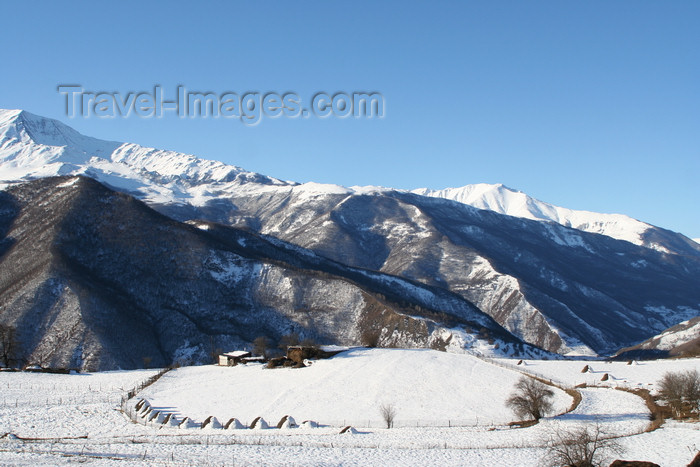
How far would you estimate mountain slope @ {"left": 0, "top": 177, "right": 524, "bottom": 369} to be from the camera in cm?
13262

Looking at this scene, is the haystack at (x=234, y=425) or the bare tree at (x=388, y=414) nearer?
the haystack at (x=234, y=425)

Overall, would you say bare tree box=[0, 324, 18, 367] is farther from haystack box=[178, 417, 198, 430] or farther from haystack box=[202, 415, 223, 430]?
haystack box=[202, 415, 223, 430]

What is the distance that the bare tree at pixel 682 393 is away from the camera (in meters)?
55.8

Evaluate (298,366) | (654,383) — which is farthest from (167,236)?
(654,383)

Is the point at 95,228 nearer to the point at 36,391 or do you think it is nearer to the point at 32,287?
the point at 32,287

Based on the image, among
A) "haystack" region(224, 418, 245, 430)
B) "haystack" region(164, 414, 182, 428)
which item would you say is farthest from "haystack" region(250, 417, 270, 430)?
"haystack" region(164, 414, 182, 428)

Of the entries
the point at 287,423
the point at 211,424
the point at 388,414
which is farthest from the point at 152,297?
the point at 388,414

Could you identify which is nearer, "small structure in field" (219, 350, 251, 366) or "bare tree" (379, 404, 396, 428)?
"bare tree" (379, 404, 396, 428)

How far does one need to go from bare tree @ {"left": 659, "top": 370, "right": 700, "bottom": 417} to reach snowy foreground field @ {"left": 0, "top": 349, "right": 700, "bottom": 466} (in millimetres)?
3518

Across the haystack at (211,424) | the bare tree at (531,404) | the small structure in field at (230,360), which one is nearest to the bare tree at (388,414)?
the bare tree at (531,404)

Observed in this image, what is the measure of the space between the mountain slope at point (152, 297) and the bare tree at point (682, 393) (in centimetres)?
6825

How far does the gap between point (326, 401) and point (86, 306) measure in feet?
310

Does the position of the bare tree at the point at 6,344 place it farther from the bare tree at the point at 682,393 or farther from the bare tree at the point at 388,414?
the bare tree at the point at 682,393

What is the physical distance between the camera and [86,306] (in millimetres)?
137125
